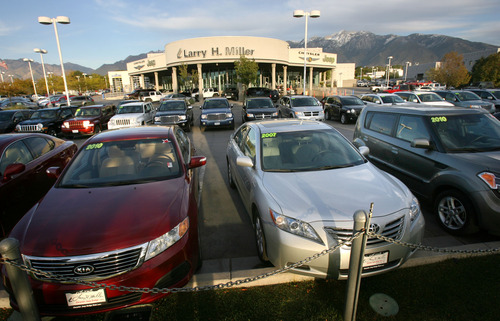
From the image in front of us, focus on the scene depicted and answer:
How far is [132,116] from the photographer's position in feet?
47.0

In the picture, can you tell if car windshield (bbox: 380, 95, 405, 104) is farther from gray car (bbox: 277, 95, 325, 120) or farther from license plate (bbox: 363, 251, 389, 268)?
license plate (bbox: 363, 251, 389, 268)

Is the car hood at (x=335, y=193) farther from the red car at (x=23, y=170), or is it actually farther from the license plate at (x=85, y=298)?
the red car at (x=23, y=170)

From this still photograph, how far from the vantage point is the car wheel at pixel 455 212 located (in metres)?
4.00

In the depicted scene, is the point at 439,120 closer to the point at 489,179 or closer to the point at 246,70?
the point at 489,179

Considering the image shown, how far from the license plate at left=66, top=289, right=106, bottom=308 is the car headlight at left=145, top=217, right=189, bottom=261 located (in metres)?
0.47

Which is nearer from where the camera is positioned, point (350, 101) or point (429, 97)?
point (350, 101)

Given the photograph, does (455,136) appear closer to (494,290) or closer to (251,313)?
(494,290)

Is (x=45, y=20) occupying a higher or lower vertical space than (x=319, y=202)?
higher

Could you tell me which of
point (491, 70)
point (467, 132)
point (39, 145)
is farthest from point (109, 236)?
point (491, 70)

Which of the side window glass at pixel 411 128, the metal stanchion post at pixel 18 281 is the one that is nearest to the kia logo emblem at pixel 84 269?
the metal stanchion post at pixel 18 281

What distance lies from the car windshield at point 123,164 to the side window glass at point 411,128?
13.8ft

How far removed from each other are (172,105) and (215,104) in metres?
2.40

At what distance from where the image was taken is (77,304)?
254 cm

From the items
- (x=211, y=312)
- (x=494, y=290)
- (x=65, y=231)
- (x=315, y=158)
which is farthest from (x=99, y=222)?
(x=494, y=290)
